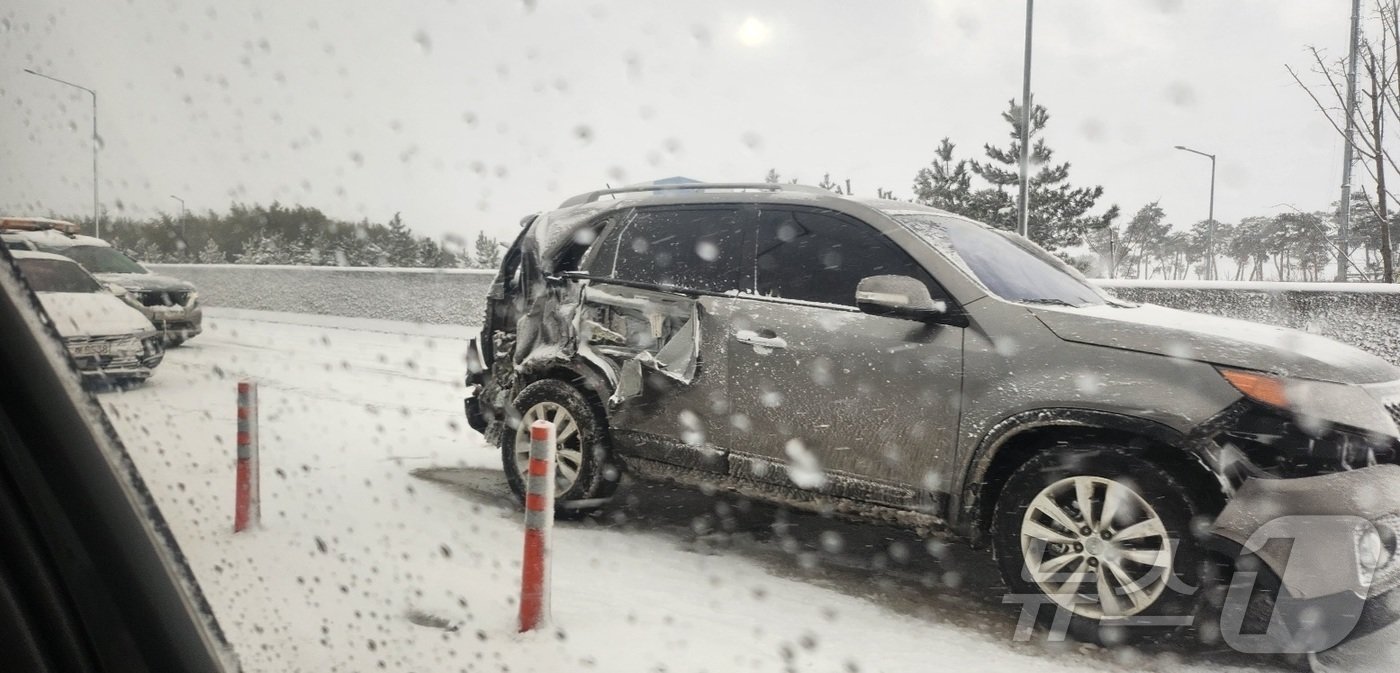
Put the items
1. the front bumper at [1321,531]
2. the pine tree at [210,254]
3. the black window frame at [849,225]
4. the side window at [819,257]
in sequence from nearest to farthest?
the pine tree at [210,254] < the front bumper at [1321,531] < the black window frame at [849,225] < the side window at [819,257]

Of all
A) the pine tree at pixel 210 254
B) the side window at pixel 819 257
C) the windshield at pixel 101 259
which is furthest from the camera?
the side window at pixel 819 257

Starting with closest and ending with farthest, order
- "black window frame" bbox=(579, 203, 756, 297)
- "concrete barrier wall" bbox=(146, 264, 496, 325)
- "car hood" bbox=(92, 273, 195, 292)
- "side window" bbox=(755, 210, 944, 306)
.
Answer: "car hood" bbox=(92, 273, 195, 292), "side window" bbox=(755, 210, 944, 306), "black window frame" bbox=(579, 203, 756, 297), "concrete barrier wall" bbox=(146, 264, 496, 325)

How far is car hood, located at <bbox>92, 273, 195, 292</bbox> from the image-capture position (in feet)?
5.03

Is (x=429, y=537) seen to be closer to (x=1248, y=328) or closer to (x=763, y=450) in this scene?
(x=763, y=450)

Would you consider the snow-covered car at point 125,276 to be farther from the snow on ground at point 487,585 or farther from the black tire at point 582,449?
the black tire at point 582,449

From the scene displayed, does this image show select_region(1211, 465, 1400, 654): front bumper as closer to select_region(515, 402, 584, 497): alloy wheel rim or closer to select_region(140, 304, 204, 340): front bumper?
select_region(515, 402, 584, 497): alloy wheel rim

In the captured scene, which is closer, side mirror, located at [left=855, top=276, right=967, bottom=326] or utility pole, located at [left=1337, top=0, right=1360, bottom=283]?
side mirror, located at [left=855, top=276, right=967, bottom=326]

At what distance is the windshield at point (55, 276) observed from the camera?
114cm

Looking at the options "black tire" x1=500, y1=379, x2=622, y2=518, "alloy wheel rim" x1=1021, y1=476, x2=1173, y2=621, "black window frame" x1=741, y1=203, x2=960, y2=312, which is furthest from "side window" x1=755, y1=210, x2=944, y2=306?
"black tire" x1=500, y1=379, x2=622, y2=518

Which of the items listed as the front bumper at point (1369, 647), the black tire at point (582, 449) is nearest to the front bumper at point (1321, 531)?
the front bumper at point (1369, 647)

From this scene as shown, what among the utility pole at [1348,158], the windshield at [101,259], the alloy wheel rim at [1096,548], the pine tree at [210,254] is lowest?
the alloy wheel rim at [1096,548]

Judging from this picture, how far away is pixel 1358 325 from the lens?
682 centimetres

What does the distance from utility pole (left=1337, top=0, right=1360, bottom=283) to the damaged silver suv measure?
5401 millimetres

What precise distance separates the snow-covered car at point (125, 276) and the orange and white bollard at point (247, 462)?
112cm
